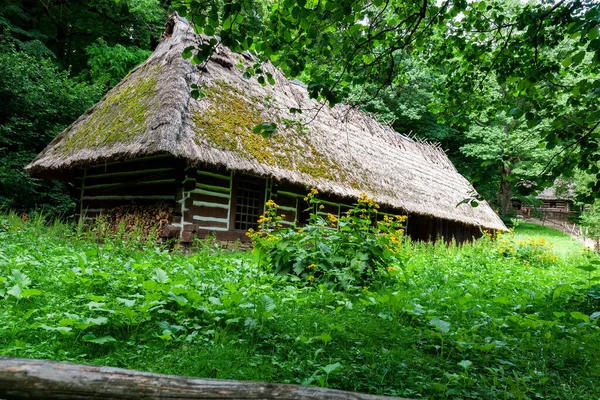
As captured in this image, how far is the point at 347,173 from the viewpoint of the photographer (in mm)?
11539

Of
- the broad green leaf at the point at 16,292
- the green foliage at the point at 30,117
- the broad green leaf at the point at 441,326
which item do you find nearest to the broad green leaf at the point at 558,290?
the broad green leaf at the point at 441,326

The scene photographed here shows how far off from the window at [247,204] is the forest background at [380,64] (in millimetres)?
3367

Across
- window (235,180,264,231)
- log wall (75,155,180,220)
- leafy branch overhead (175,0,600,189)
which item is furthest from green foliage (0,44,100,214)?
leafy branch overhead (175,0,600,189)

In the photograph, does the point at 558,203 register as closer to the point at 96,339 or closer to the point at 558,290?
the point at 558,290

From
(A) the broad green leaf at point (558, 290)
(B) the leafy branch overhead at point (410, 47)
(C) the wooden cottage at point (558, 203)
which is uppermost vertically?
(C) the wooden cottage at point (558, 203)

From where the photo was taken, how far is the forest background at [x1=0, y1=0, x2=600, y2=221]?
2850 mm

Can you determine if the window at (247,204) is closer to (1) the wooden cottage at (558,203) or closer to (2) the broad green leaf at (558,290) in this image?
(2) the broad green leaf at (558,290)

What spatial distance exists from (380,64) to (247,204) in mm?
6856

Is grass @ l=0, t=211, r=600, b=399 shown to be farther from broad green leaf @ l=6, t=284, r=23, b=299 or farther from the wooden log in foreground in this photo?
the wooden log in foreground

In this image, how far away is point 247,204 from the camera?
1021 centimetres

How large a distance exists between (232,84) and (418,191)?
812 centimetres

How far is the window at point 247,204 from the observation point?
10.0m

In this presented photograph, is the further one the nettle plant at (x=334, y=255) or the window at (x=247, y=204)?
the window at (x=247, y=204)

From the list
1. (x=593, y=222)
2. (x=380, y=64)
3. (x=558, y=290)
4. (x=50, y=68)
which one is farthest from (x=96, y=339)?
(x=593, y=222)
